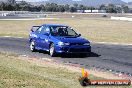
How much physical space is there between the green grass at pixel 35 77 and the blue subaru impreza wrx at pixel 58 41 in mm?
3725

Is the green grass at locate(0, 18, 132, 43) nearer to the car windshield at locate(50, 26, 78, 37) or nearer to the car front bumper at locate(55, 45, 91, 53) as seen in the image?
the car windshield at locate(50, 26, 78, 37)

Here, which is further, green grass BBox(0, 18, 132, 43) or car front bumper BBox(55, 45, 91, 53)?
green grass BBox(0, 18, 132, 43)

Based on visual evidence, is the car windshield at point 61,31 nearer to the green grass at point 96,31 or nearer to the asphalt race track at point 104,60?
the asphalt race track at point 104,60

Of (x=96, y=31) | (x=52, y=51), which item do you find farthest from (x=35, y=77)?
(x=96, y=31)

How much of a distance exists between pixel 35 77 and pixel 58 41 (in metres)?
6.57

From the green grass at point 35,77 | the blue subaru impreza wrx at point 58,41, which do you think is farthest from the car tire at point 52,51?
the green grass at point 35,77

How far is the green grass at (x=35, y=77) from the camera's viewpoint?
10109mm

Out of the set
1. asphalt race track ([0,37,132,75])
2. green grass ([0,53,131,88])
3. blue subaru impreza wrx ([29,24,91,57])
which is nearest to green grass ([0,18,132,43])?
asphalt race track ([0,37,132,75])

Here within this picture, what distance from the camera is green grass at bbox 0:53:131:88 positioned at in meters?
10.1

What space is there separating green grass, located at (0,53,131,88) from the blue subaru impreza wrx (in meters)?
3.72

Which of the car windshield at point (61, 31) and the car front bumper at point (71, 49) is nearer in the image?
the car front bumper at point (71, 49)

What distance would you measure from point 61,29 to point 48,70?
5.99 meters

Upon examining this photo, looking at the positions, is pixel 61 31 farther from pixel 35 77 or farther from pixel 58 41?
pixel 35 77

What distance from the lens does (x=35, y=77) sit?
443 inches
